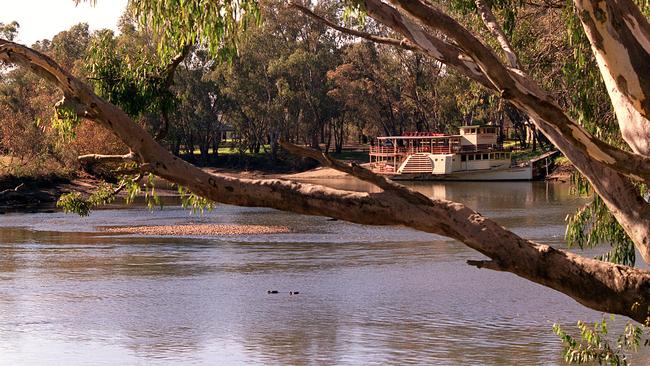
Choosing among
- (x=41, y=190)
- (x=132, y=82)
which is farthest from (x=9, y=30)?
(x=132, y=82)

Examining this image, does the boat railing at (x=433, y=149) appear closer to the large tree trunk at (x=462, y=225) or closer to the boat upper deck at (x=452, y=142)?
the boat upper deck at (x=452, y=142)

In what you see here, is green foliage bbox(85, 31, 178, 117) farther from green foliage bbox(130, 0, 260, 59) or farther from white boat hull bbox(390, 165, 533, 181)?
white boat hull bbox(390, 165, 533, 181)

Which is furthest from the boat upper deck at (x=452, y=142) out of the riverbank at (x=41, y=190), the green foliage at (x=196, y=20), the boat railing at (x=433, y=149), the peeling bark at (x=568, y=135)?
the peeling bark at (x=568, y=135)

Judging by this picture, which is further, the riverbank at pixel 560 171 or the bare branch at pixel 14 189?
the riverbank at pixel 560 171

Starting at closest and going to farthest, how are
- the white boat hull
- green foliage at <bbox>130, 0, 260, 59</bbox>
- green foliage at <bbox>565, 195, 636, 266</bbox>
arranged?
green foliage at <bbox>130, 0, 260, 59</bbox>, green foliage at <bbox>565, 195, 636, 266</bbox>, the white boat hull

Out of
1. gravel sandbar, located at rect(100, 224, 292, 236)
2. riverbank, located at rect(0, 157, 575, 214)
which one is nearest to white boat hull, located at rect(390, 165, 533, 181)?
riverbank, located at rect(0, 157, 575, 214)

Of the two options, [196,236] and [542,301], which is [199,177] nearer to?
[542,301]

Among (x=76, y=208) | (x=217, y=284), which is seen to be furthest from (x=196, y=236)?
(x=76, y=208)

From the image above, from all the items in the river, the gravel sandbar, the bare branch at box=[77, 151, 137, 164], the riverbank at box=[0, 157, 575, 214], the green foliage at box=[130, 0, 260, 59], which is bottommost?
the river

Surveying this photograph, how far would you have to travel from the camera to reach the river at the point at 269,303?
15383mm

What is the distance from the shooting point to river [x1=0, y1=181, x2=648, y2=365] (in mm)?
15383

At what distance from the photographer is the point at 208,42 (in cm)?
798

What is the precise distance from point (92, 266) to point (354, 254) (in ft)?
20.8

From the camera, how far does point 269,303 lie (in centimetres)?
1927
